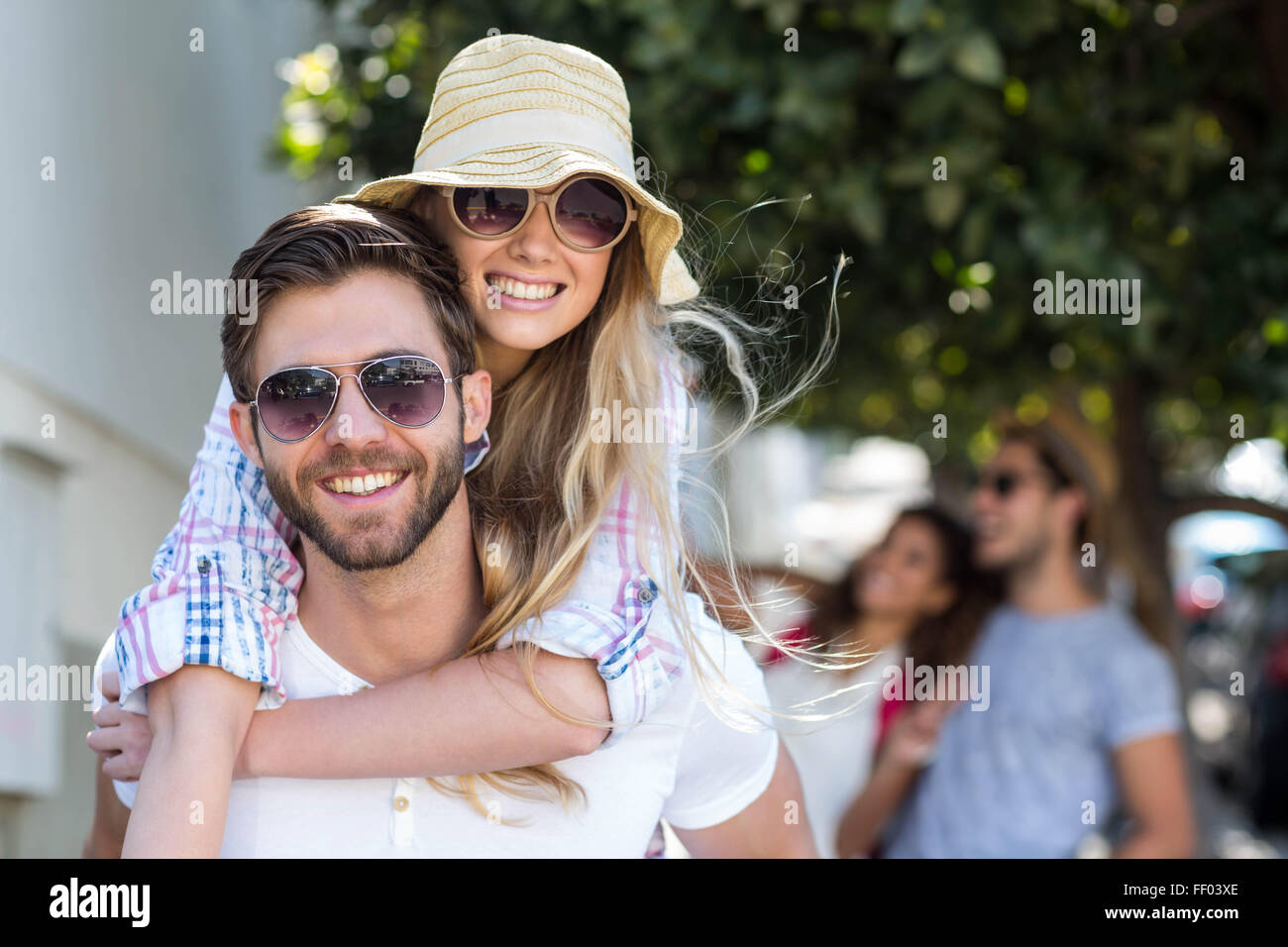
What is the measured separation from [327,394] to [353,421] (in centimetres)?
5

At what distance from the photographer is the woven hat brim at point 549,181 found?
191cm

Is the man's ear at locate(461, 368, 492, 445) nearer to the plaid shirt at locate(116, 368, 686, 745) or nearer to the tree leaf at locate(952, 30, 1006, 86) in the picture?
the plaid shirt at locate(116, 368, 686, 745)

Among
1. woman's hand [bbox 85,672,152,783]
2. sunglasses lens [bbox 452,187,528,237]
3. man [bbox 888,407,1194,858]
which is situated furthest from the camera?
man [bbox 888,407,1194,858]

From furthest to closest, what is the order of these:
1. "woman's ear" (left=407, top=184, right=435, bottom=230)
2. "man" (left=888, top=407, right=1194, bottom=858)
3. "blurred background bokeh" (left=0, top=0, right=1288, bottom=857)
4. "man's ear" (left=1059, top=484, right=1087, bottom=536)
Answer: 1. "man's ear" (left=1059, top=484, right=1087, bottom=536)
2. "man" (left=888, top=407, right=1194, bottom=858)
3. "blurred background bokeh" (left=0, top=0, right=1288, bottom=857)
4. "woman's ear" (left=407, top=184, right=435, bottom=230)

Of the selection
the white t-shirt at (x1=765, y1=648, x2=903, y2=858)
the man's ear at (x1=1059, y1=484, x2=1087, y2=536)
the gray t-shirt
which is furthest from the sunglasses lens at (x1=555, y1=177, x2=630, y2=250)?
the man's ear at (x1=1059, y1=484, x2=1087, y2=536)

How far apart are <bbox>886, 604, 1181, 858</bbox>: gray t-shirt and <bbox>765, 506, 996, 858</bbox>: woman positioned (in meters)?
0.24

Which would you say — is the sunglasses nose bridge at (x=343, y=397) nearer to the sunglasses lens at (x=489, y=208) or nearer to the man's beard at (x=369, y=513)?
the man's beard at (x=369, y=513)

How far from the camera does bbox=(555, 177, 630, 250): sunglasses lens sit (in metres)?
2.00

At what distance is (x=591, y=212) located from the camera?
6.64 ft

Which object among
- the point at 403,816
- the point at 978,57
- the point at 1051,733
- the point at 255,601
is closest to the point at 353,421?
the point at 255,601

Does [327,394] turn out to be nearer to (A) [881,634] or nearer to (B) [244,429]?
(B) [244,429]

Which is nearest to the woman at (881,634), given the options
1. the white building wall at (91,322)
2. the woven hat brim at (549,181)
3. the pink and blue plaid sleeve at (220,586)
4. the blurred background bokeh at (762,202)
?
the blurred background bokeh at (762,202)

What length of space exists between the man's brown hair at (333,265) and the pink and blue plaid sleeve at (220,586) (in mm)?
191

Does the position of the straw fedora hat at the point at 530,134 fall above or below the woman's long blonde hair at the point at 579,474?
above
